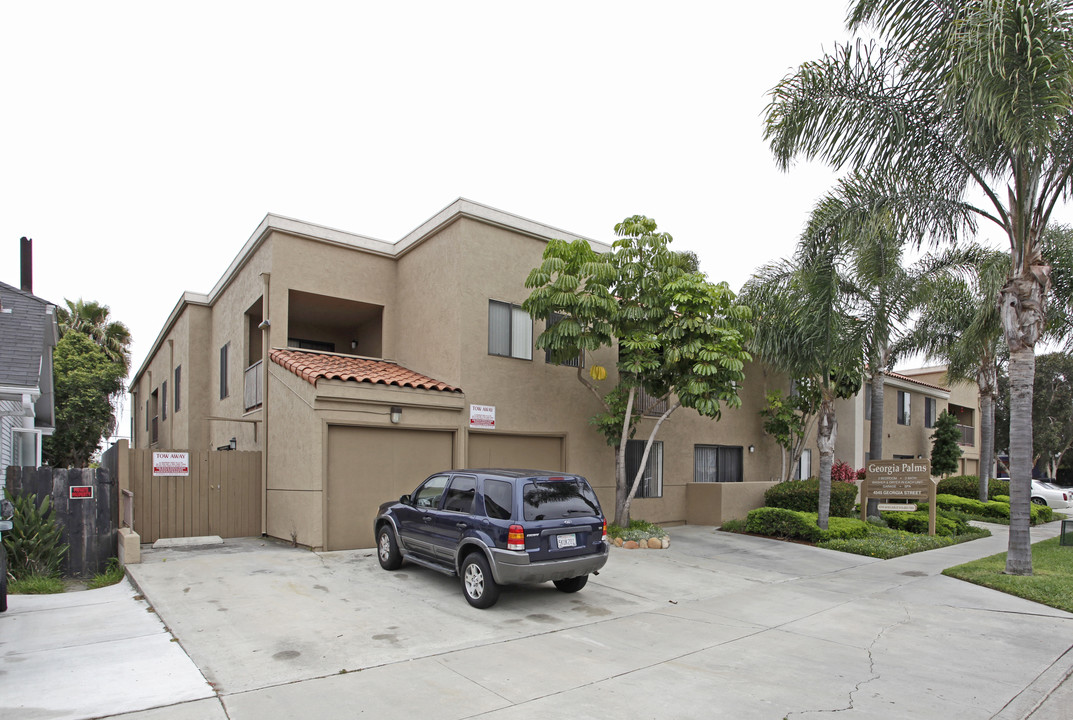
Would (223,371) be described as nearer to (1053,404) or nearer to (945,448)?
(945,448)

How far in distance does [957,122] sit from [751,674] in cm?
969

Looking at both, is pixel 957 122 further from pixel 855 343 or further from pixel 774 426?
pixel 774 426

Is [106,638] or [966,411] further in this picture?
[966,411]

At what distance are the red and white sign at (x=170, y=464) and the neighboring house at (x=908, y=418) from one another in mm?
19274

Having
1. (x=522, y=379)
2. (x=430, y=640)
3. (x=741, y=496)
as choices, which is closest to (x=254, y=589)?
(x=430, y=640)

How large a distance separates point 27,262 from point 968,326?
25.8 metres

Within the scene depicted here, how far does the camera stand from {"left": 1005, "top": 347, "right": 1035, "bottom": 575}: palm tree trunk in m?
10.8

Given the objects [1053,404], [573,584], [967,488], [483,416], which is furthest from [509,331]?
[1053,404]

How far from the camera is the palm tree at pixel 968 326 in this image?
16438mm

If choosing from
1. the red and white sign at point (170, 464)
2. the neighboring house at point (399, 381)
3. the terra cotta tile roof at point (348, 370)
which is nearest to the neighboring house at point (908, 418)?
the neighboring house at point (399, 381)

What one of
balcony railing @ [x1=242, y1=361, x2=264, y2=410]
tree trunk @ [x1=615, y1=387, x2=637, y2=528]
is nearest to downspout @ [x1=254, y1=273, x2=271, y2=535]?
balcony railing @ [x1=242, y1=361, x2=264, y2=410]

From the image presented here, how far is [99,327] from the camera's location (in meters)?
33.1

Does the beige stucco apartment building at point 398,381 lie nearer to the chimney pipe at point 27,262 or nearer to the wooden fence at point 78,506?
the wooden fence at point 78,506

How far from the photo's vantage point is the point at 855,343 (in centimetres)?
1530
